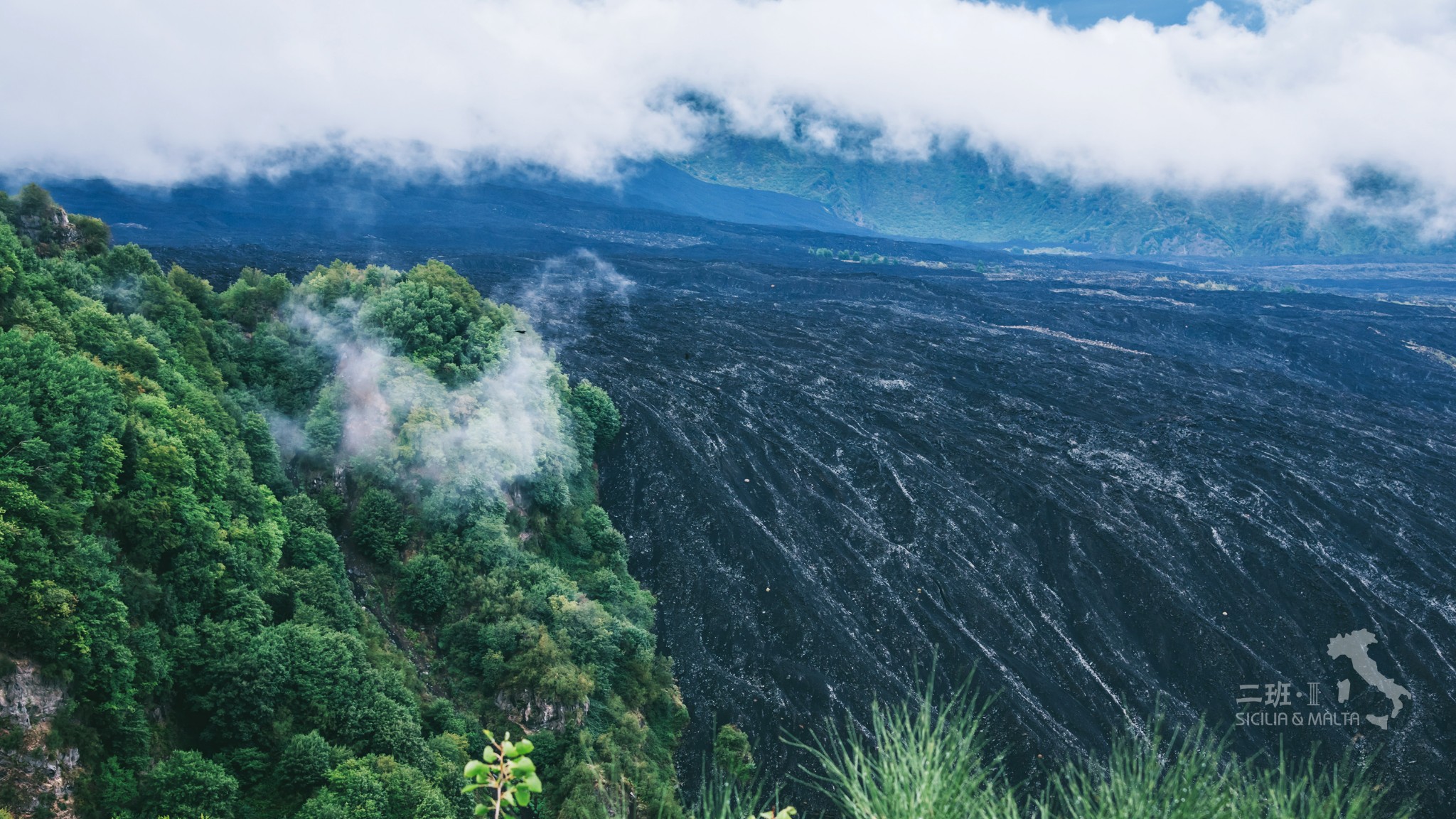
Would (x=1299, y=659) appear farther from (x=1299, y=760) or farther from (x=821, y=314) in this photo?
(x=821, y=314)

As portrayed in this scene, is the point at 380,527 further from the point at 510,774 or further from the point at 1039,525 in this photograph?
the point at 1039,525

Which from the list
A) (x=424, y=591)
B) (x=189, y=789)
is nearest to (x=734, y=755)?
(x=424, y=591)

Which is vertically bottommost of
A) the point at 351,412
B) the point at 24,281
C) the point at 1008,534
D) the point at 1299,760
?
the point at 1299,760

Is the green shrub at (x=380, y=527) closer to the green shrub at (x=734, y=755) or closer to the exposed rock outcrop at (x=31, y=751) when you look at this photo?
the exposed rock outcrop at (x=31, y=751)

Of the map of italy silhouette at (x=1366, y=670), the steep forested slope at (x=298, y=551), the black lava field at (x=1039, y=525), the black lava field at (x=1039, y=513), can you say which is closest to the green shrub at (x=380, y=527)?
the steep forested slope at (x=298, y=551)

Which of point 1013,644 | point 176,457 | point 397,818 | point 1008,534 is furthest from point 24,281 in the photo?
point 1008,534

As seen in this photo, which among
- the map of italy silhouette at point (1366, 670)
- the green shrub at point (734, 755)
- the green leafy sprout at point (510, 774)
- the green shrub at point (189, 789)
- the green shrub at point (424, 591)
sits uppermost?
the green leafy sprout at point (510, 774)
